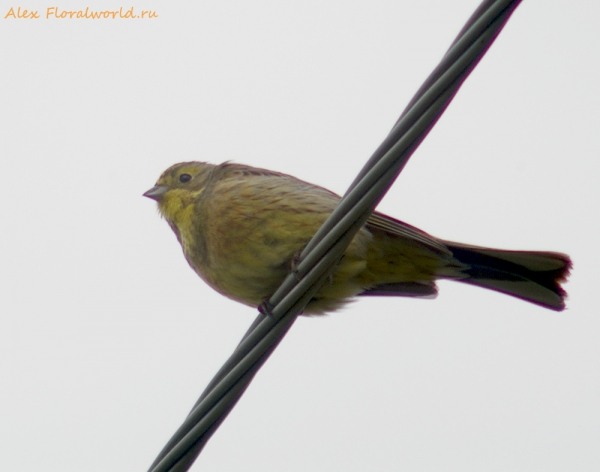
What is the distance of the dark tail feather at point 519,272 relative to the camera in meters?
4.64

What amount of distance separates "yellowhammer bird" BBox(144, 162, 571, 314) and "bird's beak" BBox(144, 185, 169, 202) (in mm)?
335

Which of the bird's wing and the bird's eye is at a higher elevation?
the bird's wing

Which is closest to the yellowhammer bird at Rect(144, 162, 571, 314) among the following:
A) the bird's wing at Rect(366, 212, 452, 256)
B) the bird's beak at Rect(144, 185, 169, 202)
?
the bird's wing at Rect(366, 212, 452, 256)

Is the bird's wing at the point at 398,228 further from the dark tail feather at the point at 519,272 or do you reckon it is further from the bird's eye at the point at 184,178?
the bird's eye at the point at 184,178

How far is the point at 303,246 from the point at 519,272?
1.42 metres

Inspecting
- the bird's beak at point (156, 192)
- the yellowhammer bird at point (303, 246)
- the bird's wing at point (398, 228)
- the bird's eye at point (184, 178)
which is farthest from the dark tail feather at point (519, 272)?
the bird's beak at point (156, 192)

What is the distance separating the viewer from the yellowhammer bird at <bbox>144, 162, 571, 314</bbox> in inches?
174

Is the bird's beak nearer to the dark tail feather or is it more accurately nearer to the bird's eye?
the bird's eye

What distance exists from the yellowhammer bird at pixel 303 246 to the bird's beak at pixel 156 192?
335mm

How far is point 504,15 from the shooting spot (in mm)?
2299

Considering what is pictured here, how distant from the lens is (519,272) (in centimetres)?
481

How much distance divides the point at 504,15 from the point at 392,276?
280cm

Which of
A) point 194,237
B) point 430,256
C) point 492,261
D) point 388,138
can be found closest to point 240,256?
point 194,237

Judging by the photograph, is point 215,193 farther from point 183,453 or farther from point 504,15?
point 504,15
